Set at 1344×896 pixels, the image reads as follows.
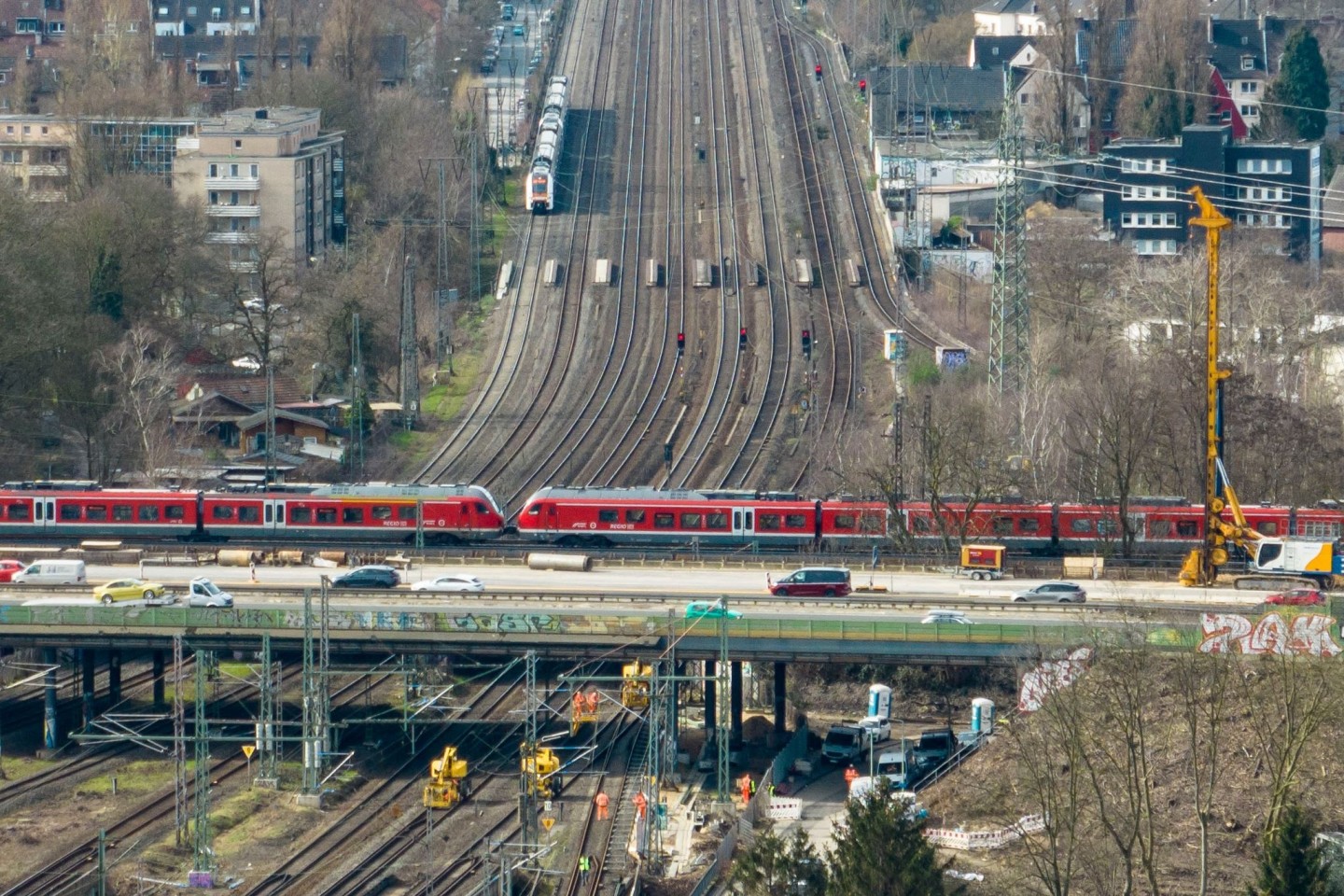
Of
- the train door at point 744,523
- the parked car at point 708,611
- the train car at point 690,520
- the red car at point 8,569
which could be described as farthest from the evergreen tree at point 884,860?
the red car at point 8,569

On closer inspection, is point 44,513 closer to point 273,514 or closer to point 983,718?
point 273,514

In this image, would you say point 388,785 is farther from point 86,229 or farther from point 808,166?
point 808,166

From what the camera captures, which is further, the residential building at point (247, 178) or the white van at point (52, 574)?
the residential building at point (247, 178)

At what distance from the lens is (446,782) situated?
44312 mm

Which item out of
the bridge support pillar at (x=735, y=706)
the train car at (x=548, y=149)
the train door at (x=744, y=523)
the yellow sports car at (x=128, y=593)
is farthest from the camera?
the train car at (x=548, y=149)

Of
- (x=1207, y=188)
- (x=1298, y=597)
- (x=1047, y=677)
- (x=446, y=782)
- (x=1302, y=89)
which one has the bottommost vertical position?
(x=446, y=782)

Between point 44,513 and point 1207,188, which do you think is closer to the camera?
point 44,513

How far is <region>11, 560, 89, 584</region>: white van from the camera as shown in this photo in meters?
51.8

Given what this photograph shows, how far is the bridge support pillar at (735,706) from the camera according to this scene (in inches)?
1850

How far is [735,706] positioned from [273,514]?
52.3 ft

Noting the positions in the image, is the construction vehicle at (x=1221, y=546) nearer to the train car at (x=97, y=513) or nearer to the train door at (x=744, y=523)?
the train door at (x=744, y=523)

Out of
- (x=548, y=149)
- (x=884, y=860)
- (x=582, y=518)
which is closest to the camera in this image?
(x=884, y=860)

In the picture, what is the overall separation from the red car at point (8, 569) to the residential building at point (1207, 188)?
57.4m

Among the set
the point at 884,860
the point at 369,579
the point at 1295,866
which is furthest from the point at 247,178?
the point at 1295,866
